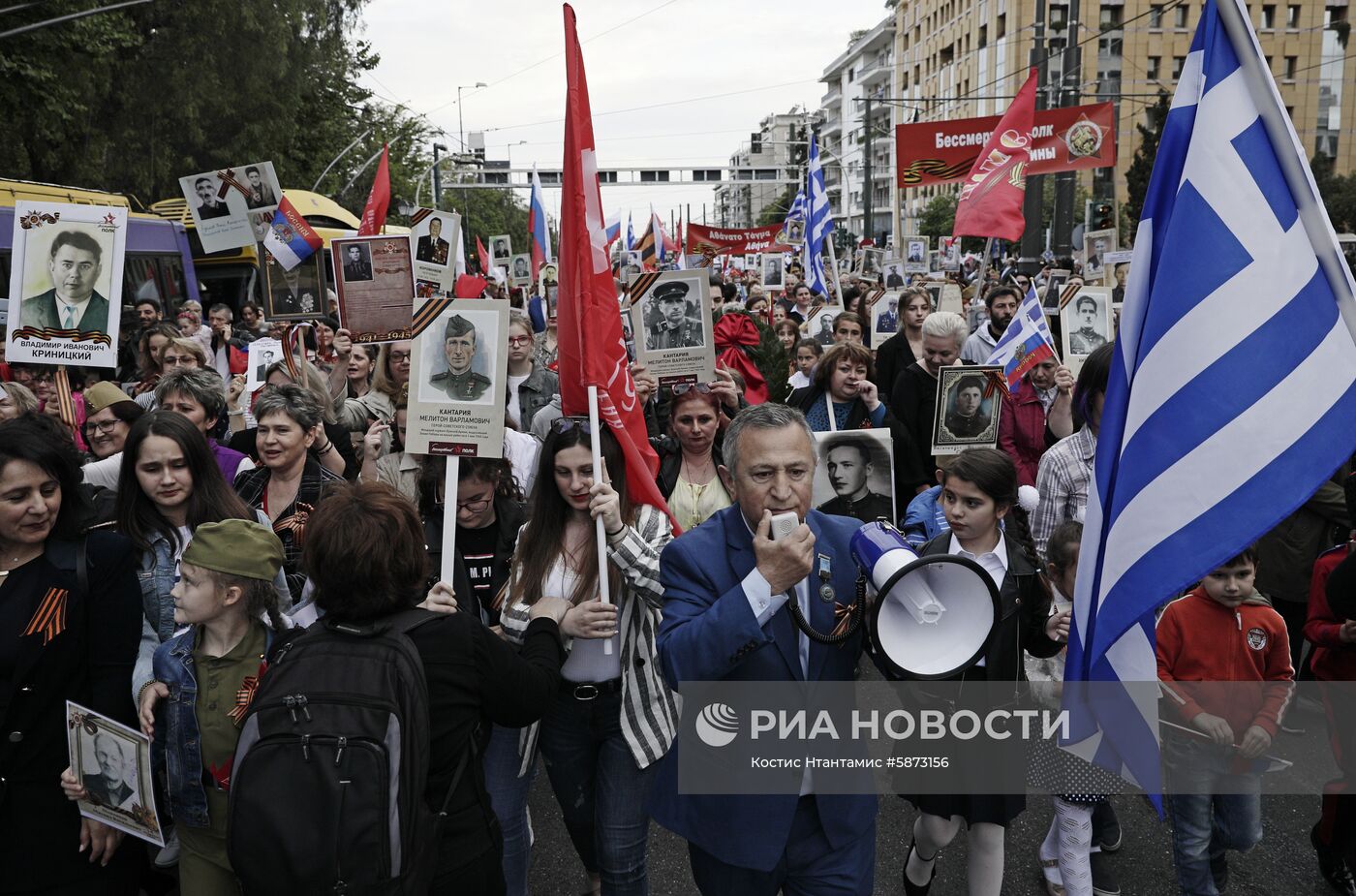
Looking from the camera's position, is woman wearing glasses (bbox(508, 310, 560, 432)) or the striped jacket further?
woman wearing glasses (bbox(508, 310, 560, 432))

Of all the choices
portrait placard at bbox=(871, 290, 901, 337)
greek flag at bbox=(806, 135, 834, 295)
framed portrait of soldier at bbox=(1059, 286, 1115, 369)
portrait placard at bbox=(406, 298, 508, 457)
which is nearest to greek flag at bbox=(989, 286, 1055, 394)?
framed portrait of soldier at bbox=(1059, 286, 1115, 369)

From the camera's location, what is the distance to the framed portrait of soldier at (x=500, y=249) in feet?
52.5

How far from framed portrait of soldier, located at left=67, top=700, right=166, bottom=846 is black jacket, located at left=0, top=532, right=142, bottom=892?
3.9 inches

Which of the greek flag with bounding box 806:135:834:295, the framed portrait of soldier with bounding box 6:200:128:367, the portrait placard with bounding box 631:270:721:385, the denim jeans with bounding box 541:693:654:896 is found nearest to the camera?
the denim jeans with bounding box 541:693:654:896

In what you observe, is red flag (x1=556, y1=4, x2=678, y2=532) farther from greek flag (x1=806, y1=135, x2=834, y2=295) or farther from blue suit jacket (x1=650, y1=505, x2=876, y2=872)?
greek flag (x1=806, y1=135, x2=834, y2=295)

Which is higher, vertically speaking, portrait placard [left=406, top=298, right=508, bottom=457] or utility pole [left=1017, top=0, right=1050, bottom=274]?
utility pole [left=1017, top=0, right=1050, bottom=274]

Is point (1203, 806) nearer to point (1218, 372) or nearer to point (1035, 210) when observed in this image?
point (1218, 372)

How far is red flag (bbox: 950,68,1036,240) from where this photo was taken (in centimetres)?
860

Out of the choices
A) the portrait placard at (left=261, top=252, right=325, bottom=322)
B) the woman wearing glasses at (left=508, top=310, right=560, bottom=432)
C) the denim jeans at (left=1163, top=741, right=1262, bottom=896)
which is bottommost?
the denim jeans at (left=1163, top=741, right=1262, bottom=896)

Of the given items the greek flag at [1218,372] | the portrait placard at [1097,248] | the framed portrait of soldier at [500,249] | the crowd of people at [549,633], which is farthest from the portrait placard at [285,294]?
the portrait placard at [1097,248]

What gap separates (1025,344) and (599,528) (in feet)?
12.0

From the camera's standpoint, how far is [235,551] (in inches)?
113

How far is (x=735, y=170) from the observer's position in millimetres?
72188

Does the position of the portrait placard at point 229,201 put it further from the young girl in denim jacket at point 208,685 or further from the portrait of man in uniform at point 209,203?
the young girl in denim jacket at point 208,685
